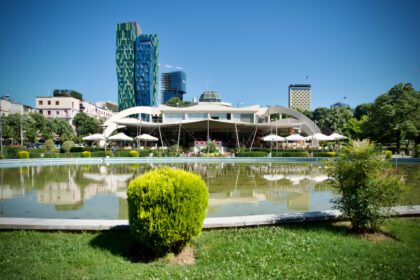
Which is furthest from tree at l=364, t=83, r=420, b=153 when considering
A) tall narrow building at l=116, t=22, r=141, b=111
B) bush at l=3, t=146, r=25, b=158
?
tall narrow building at l=116, t=22, r=141, b=111

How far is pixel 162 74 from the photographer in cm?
18762

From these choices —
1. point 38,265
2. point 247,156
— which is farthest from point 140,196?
point 247,156

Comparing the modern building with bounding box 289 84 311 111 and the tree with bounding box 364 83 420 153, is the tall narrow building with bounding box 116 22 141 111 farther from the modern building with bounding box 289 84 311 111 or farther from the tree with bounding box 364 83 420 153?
the modern building with bounding box 289 84 311 111

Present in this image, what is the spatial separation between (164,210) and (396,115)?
1275 inches

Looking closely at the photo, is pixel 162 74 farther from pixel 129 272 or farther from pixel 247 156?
pixel 129 272

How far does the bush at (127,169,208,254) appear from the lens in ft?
11.0

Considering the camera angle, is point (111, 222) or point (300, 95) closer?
point (111, 222)

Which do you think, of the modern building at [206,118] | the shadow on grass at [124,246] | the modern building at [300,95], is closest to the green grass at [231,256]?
the shadow on grass at [124,246]

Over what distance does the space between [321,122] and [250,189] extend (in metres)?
51.4

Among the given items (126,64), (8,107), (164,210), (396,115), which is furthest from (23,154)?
(126,64)

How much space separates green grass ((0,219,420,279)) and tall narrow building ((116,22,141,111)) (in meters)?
101

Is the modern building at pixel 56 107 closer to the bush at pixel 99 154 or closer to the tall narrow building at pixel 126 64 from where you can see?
the tall narrow building at pixel 126 64

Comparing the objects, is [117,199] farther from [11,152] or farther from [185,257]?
[11,152]

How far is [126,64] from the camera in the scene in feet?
331
